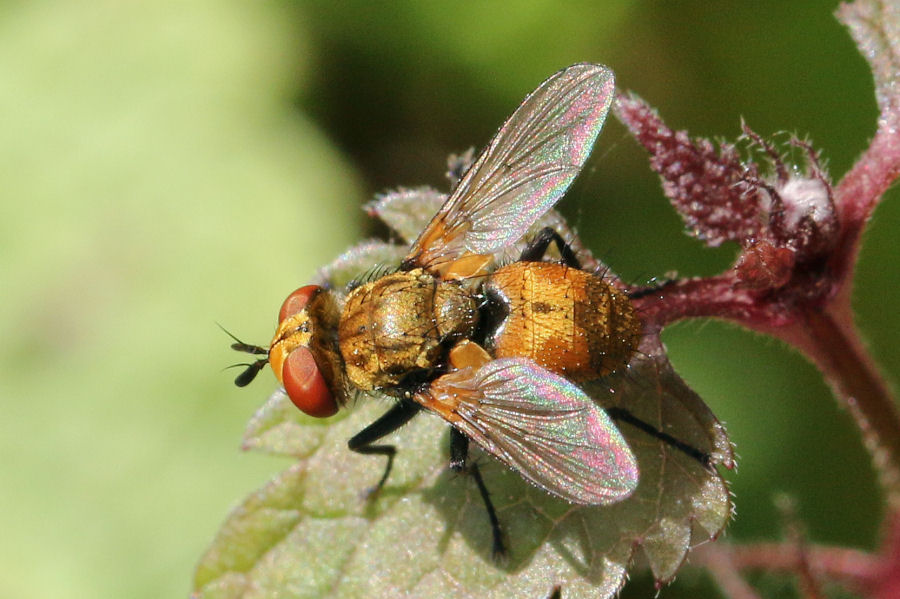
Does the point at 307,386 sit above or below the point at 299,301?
below

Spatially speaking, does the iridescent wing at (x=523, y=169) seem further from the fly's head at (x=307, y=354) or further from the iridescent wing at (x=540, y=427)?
the iridescent wing at (x=540, y=427)

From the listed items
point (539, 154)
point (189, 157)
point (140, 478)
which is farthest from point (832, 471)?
point (189, 157)

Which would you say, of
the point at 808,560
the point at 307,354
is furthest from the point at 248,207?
the point at 808,560

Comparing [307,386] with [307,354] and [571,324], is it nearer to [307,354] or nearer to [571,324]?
[307,354]

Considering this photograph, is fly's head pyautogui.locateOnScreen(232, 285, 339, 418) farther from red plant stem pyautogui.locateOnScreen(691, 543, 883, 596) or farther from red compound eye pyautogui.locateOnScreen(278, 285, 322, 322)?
red plant stem pyautogui.locateOnScreen(691, 543, 883, 596)

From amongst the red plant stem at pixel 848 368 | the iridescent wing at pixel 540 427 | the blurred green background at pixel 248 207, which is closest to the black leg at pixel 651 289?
the red plant stem at pixel 848 368

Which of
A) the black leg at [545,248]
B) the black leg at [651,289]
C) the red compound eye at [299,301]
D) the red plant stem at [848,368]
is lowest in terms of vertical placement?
the red plant stem at [848,368]
